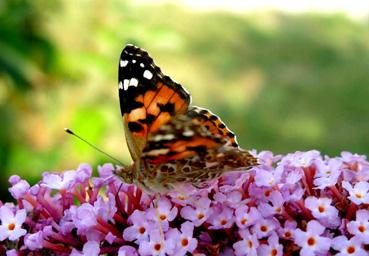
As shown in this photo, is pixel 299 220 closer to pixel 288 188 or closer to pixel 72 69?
pixel 288 188

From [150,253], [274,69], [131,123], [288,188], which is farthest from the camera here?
[274,69]

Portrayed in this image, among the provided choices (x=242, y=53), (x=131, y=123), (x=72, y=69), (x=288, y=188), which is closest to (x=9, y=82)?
(x=72, y=69)

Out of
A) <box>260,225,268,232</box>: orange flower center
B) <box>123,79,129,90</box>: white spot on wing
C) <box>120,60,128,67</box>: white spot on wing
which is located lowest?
<box>260,225,268,232</box>: orange flower center

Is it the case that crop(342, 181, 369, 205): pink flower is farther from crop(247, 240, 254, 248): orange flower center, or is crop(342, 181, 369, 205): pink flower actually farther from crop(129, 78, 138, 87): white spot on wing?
crop(129, 78, 138, 87): white spot on wing

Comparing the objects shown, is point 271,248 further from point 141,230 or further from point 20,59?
point 20,59

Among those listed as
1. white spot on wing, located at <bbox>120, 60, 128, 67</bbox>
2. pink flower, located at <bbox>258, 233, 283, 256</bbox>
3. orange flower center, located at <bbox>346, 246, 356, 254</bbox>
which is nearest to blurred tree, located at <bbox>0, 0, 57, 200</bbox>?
white spot on wing, located at <bbox>120, 60, 128, 67</bbox>
